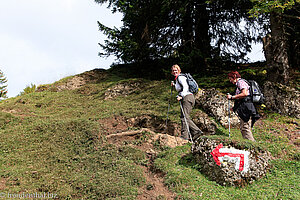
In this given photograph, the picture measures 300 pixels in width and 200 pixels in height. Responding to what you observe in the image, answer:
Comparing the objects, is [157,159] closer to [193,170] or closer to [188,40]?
[193,170]

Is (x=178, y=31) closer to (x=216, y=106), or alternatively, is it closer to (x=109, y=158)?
(x=216, y=106)

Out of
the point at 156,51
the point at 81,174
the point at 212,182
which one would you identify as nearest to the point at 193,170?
the point at 212,182

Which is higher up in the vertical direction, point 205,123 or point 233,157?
point 205,123

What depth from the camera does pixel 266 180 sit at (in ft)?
15.8

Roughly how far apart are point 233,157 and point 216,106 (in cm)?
368

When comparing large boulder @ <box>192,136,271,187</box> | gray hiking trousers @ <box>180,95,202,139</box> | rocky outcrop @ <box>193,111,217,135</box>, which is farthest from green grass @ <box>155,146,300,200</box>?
rocky outcrop @ <box>193,111,217,135</box>

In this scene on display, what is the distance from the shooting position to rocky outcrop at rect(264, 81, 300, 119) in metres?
8.24

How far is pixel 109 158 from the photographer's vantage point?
5.86m

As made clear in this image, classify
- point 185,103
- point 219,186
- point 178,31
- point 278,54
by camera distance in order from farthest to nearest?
point 178,31 → point 278,54 → point 185,103 → point 219,186

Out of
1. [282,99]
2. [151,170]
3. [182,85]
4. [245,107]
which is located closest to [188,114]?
[182,85]

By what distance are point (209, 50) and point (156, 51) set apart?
112 inches

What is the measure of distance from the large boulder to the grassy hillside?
171 mm

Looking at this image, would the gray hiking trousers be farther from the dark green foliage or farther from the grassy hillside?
the dark green foliage

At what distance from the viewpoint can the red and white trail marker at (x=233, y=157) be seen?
4695 millimetres
